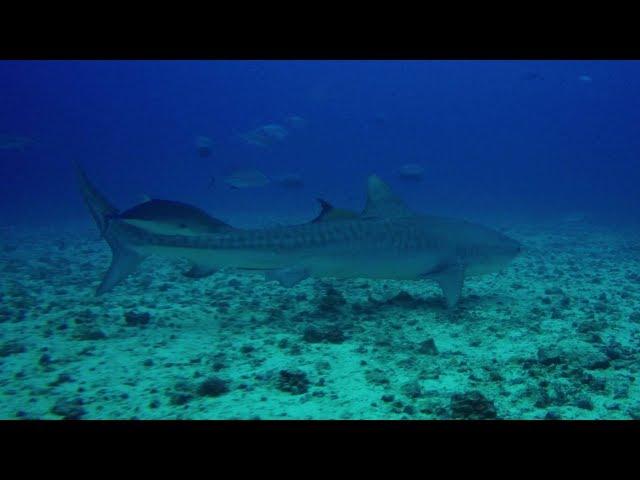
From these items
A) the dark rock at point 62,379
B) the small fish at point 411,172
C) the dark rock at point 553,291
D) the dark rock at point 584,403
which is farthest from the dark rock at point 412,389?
the small fish at point 411,172

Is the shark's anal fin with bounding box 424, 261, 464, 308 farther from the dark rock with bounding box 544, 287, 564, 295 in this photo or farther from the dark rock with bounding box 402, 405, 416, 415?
the dark rock with bounding box 402, 405, 416, 415

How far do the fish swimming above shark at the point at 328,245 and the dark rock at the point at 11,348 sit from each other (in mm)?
1078

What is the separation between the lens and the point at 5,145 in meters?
19.2

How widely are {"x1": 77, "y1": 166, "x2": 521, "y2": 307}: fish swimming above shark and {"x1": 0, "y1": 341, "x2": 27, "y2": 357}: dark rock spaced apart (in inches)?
42.4

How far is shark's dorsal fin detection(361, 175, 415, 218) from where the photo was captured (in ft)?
25.4

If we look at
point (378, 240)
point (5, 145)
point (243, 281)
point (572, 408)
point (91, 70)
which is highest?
point (91, 70)

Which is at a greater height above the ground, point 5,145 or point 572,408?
point 5,145

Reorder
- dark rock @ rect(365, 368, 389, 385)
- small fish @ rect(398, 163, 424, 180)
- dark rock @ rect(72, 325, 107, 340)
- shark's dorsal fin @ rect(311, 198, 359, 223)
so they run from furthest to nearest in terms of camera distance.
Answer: small fish @ rect(398, 163, 424, 180), shark's dorsal fin @ rect(311, 198, 359, 223), dark rock @ rect(72, 325, 107, 340), dark rock @ rect(365, 368, 389, 385)

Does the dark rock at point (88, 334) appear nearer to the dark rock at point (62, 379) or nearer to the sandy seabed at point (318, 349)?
the sandy seabed at point (318, 349)

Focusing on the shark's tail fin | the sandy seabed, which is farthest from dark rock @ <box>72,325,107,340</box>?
the shark's tail fin

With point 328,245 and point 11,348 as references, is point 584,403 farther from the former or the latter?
point 11,348
